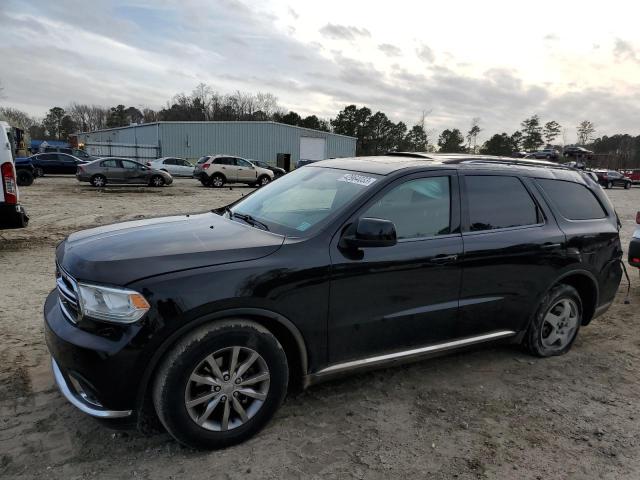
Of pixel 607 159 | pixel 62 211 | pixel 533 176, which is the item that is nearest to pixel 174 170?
pixel 62 211

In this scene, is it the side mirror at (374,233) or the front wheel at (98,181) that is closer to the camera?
the side mirror at (374,233)

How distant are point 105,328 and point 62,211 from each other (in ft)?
38.3

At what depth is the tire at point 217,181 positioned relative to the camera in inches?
946

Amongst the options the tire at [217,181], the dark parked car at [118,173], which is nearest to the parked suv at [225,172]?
the tire at [217,181]

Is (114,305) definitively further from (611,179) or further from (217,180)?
(611,179)

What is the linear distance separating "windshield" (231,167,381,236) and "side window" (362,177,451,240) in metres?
0.18

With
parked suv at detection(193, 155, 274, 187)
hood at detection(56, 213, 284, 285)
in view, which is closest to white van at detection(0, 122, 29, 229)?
hood at detection(56, 213, 284, 285)

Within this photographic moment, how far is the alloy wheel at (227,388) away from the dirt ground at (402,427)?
0.65ft

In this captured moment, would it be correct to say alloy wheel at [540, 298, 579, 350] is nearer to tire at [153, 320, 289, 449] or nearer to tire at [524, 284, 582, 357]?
tire at [524, 284, 582, 357]

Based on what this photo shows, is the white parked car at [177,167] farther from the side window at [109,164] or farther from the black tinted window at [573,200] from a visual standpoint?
the black tinted window at [573,200]

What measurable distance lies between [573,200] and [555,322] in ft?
3.76

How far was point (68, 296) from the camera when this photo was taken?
2.72 metres

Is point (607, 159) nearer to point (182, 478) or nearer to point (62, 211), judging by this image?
point (62, 211)

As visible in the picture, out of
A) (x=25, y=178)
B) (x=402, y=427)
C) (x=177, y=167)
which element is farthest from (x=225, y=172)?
(x=402, y=427)
